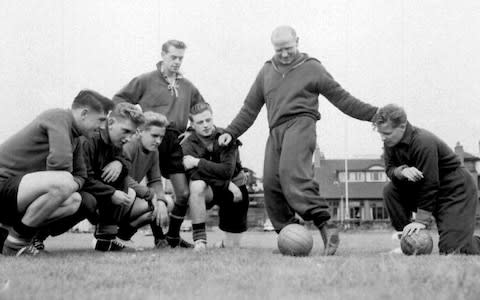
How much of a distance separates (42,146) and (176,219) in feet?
9.11

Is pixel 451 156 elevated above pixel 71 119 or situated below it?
below

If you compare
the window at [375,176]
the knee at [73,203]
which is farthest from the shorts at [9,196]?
the window at [375,176]

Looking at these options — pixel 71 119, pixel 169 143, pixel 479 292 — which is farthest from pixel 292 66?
pixel 479 292

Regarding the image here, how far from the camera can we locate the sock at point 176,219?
8281 millimetres

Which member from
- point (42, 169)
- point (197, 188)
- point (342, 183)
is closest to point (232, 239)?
point (197, 188)

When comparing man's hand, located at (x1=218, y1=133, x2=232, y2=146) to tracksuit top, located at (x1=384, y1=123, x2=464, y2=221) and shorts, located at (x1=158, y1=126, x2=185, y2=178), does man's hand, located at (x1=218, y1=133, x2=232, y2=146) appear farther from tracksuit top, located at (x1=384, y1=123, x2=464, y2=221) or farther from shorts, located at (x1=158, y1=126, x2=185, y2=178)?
tracksuit top, located at (x1=384, y1=123, x2=464, y2=221)

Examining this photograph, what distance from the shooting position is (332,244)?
6.46 metres

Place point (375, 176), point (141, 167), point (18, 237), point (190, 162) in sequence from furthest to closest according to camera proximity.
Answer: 1. point (375, 176)
2. point (190, 162)
3. point (141, 167)
4. point (18, 237)

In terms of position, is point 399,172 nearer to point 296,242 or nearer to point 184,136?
point 296,242

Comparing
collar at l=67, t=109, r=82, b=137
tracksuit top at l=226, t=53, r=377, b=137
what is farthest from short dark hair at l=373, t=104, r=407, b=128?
collar at l=67, t=109, r=82, b=137

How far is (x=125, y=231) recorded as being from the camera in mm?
7727

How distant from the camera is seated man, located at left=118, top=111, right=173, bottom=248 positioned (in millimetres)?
7289

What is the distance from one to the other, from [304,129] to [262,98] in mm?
1091

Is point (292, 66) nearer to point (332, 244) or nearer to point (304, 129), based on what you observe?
point (304, 129)
